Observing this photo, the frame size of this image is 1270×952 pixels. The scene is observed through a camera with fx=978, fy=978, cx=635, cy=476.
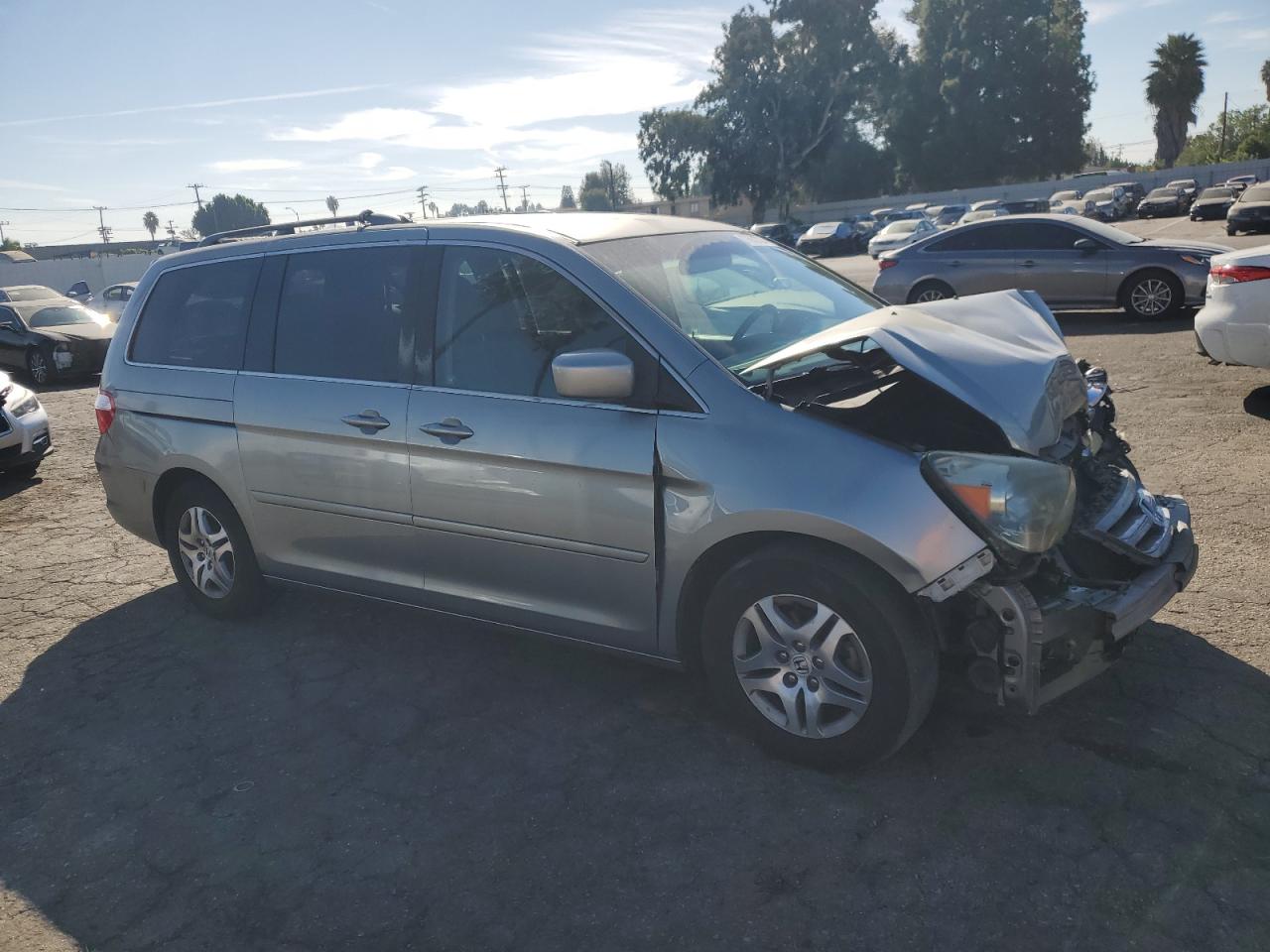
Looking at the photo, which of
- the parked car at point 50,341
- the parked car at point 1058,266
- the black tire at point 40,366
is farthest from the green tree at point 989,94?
the black tire at point 40,366

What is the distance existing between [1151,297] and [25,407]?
495 inches

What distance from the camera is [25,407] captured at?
8.60 meters

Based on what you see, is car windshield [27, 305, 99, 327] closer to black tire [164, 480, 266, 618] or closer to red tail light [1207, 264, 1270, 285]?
black tire [164, 480, 266, 618]

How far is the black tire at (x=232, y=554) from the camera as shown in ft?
15.9

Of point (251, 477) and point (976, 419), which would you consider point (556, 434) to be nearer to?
point (976, 419)

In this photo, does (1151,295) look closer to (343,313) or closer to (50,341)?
(343,313)

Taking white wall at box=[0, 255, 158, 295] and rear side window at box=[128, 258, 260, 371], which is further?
white wall at box=[0, 255, 158, 295]

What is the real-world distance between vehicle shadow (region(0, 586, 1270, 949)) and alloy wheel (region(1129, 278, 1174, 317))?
968 centimetres

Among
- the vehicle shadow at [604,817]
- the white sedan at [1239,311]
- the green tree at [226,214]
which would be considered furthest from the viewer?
the green tree at [226,214]

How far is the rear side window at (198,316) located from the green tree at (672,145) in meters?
62.1

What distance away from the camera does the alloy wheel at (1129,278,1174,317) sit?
40.2ft

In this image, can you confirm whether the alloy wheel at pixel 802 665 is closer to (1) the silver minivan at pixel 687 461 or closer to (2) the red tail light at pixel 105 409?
(1) the silver minivan at pixel 687 461

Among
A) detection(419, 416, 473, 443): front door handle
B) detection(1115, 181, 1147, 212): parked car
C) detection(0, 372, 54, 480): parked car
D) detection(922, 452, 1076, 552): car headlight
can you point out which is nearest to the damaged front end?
detection(922, 452, 1076, 552): car headlight

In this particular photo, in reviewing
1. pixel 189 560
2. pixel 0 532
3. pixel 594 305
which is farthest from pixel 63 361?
pixel 594 305
